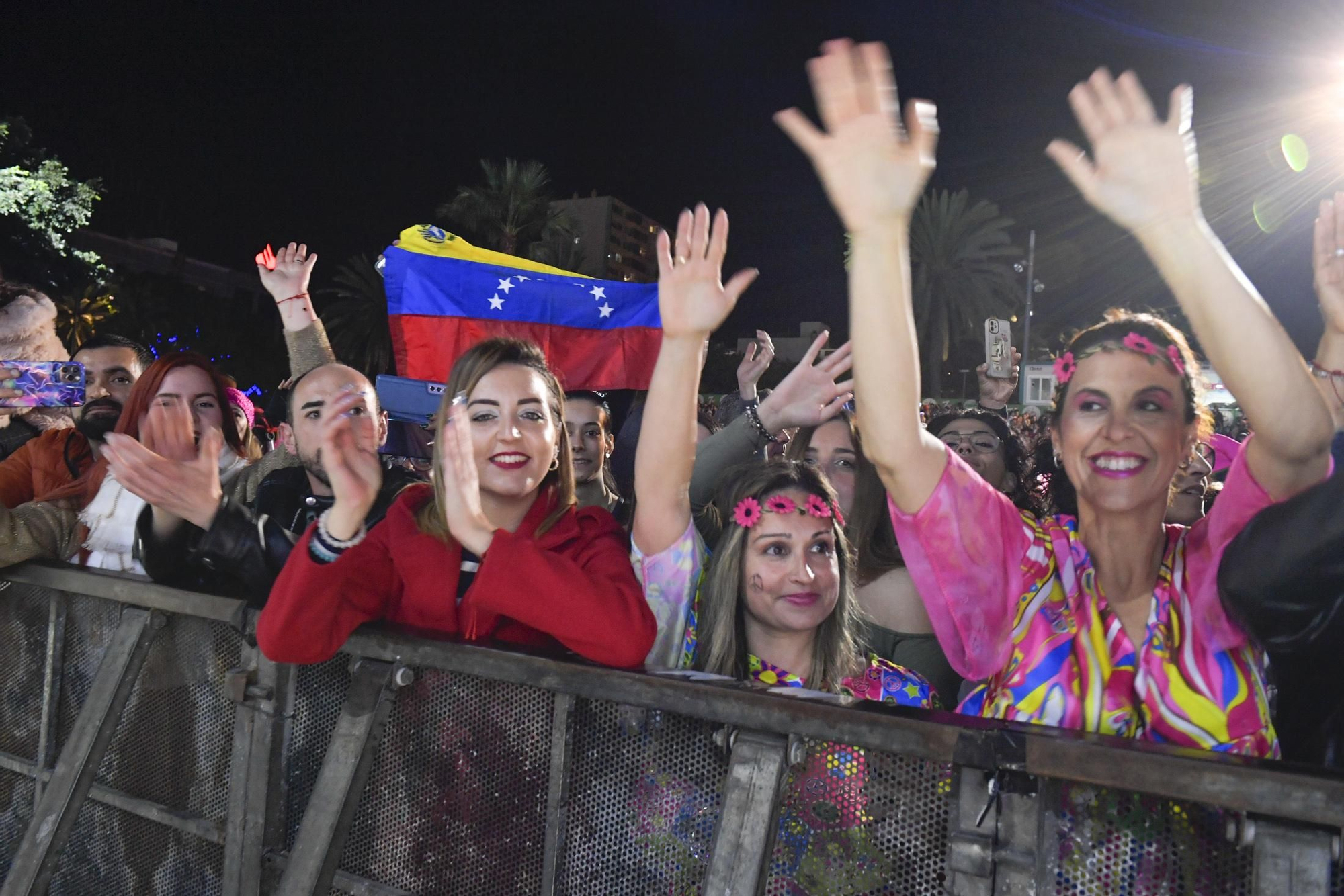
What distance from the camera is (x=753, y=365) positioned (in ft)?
14.6

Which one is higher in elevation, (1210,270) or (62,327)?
(62,327)

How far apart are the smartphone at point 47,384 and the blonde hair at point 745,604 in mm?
2660

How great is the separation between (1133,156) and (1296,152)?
25.4 ft

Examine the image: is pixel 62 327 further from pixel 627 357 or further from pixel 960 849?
pixel 960 849

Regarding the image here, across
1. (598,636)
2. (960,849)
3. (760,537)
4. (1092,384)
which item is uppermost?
(1092,384)

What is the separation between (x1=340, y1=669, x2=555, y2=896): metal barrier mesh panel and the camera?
75.1 inches

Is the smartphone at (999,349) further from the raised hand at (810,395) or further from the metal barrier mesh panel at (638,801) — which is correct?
the metal barrier mesh panel at (638,801)

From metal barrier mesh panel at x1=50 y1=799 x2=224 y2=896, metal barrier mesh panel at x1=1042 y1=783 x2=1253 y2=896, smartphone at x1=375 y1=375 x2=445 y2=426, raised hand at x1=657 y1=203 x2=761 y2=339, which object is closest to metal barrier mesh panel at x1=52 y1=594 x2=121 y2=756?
metal barrier mesh panel at x1=50 y1=799 x2=224 y2=896

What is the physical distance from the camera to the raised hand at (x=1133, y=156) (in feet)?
6.11

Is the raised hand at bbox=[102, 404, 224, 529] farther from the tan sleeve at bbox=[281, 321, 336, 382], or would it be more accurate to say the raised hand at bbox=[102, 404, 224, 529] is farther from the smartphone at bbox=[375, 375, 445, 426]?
the smartphone at bbox=[375, 375, 445, 426]

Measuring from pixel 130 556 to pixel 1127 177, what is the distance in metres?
3.12

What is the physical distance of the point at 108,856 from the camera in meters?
2.45

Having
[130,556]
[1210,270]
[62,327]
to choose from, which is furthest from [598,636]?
[62,327]

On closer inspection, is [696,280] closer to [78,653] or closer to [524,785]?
[524,785]
